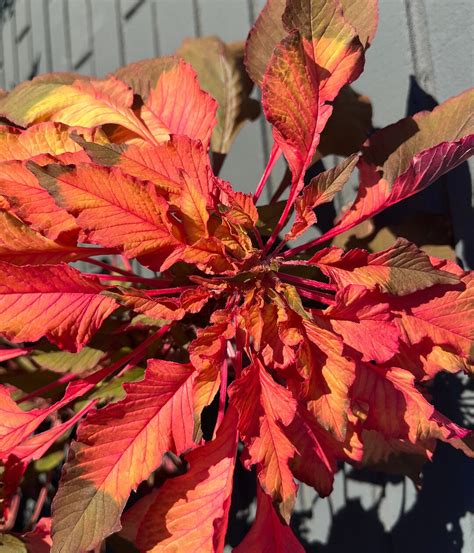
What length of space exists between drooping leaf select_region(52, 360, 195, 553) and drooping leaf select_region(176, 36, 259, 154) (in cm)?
34

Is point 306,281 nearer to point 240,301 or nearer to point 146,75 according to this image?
point 240,301

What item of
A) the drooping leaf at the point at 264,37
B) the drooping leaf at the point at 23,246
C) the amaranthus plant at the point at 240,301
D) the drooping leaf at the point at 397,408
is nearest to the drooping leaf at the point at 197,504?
the amaranthus plant at the point at 240,301

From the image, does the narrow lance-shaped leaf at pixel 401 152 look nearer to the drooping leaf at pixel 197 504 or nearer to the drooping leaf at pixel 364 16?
the drooping leaf at pixel 364 16

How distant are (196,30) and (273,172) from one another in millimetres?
311

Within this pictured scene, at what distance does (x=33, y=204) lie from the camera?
0.54 meters

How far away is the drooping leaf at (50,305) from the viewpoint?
0.51 metres

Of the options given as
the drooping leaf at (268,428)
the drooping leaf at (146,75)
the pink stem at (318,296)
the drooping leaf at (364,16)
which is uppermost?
the drooping leaf at (146,75)

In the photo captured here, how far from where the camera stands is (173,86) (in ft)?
2.05

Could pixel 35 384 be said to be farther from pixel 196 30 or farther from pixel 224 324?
pixel 196 30

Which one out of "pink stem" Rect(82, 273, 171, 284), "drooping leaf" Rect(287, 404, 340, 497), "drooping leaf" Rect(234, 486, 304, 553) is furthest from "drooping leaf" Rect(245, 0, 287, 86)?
"drooping leaf" Rect(234, 486, 304, 553)

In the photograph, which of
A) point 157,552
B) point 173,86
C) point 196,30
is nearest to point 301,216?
point 173,86

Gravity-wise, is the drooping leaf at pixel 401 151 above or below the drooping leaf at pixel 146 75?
below

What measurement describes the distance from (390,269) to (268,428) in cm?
17

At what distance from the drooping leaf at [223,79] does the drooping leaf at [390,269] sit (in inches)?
11.1
